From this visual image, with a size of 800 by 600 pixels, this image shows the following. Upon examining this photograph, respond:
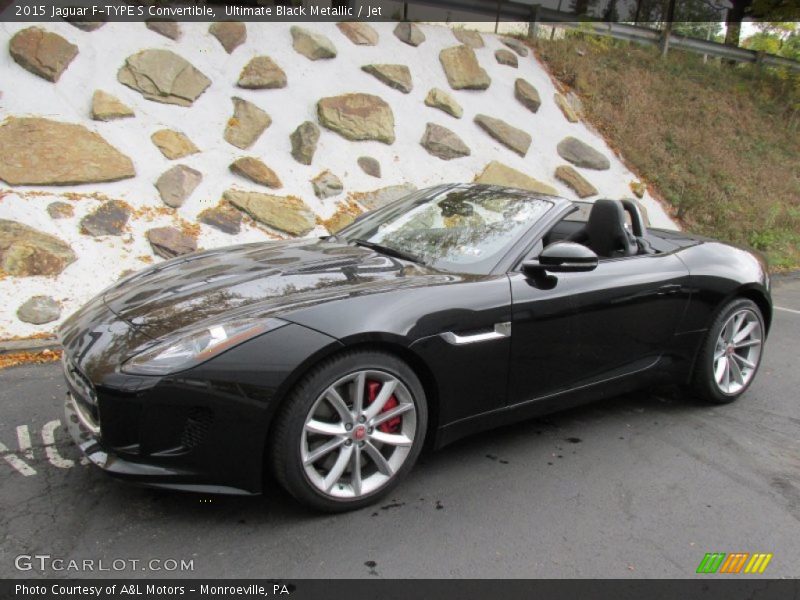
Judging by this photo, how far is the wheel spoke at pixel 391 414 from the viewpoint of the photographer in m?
2.60

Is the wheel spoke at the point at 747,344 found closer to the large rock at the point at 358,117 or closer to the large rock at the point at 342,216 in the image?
the large rock at the point at 342,216

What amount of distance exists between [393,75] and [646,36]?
23.1 ft

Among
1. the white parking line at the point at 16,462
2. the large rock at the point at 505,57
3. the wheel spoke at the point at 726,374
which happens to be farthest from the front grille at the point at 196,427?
the large rock at the point at 505,57

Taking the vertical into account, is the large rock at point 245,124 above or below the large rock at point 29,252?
above

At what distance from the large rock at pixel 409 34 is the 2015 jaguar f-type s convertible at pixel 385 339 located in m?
6.32

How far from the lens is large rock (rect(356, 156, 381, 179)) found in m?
7.70

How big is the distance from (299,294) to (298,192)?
4571mm

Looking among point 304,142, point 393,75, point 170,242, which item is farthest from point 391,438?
point 393,75

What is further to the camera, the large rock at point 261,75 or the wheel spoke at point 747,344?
the large rock at point 261,75

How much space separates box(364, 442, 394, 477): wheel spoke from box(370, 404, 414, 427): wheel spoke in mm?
96

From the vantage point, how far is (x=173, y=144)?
22.1 ft

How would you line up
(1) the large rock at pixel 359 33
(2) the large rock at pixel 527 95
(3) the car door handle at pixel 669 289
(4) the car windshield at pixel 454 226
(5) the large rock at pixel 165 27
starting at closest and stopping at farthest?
(4) the car windshield at pixel 454 226 → (3) the car door handle at pixel 669 289 → (5) the large rock at pixel 165 27 → (1) the large rock at pixel 359 33 → (2) the large rock at pixel 527 95

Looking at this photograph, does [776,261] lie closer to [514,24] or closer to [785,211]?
[785,211]
